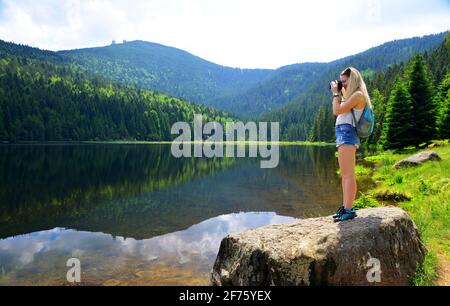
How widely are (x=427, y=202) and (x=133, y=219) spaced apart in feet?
42.2

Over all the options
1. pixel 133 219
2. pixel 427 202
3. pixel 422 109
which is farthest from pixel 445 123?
pixel 133 219

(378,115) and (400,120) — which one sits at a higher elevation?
(378,115)

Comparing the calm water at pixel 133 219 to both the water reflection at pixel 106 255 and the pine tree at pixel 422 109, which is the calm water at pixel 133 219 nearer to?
the water reflection at pixel 106 255

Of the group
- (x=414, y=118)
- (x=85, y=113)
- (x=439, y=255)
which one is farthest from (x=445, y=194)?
(x=85, y=113)

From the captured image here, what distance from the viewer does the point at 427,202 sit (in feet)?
44.2

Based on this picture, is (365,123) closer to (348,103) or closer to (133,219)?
(348,103)

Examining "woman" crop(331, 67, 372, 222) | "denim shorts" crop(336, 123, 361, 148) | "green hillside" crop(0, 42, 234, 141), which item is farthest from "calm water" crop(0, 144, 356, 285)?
"green hillside" crop(0, 42, 234, 141)

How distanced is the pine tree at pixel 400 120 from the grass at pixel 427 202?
20.2 m

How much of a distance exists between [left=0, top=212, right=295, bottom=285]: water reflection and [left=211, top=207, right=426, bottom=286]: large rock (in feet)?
9.49

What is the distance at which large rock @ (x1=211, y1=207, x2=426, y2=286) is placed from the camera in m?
6.49

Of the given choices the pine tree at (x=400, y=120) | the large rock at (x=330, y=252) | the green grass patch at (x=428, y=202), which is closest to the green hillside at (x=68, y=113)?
the pine tree at (x=400, y=120)
